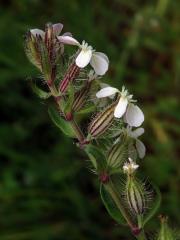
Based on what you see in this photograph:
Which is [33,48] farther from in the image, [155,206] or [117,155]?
[155,206]

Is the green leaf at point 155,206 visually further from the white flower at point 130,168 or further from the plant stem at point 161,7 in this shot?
the plant stem at point 161,7

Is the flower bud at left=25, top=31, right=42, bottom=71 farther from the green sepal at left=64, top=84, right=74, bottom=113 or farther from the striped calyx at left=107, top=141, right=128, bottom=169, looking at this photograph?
the striped calyx at left=107, top=141, right=128, bottom=169

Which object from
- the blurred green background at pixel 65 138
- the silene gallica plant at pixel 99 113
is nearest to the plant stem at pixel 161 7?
the blurred green background at pixel 65 138

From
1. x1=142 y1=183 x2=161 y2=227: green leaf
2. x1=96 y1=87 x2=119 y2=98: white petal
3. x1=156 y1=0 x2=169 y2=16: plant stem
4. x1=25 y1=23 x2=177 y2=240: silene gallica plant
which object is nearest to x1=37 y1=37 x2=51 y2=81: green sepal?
x1=25 y1=23 x2=177 y2=240: silene gallica plant

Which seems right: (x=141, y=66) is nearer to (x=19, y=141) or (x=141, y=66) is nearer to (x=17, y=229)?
(x=19, y=141)

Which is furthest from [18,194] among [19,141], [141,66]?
[141,66]

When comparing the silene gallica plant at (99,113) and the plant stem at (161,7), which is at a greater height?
the plant stem at (161,7)

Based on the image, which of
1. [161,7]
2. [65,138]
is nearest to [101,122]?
[65,138]

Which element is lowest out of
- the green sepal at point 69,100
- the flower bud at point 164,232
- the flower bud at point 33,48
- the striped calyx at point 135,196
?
the flower bud at point 164,232
